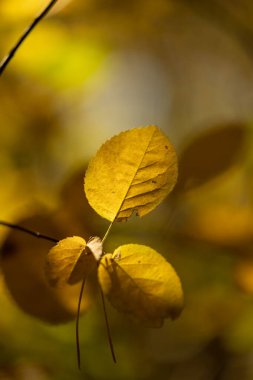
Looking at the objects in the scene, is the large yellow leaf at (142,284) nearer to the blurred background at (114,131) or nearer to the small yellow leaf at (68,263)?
the small yellow leaf at (68,263)

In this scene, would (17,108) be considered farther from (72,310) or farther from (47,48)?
(72,310)

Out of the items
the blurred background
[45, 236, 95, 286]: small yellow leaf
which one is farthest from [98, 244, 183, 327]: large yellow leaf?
the blurred background

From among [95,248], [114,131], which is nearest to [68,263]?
[95,248]

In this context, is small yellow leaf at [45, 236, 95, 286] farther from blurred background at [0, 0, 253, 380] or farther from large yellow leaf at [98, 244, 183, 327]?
blurred background at [0, 0, 253, 380]

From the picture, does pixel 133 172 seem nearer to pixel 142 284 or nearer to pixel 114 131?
pixel 142 284

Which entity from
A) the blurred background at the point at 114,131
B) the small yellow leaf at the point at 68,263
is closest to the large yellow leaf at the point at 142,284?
the small yellow leaf at the point at 68,263

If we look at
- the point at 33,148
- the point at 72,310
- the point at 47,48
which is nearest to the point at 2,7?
the point at 47,48

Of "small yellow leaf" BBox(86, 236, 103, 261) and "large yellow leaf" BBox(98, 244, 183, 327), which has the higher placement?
"small yellow leaf" BBox(86, 236, 103, 261)

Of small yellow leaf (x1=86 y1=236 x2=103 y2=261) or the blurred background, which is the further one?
the blurred background
